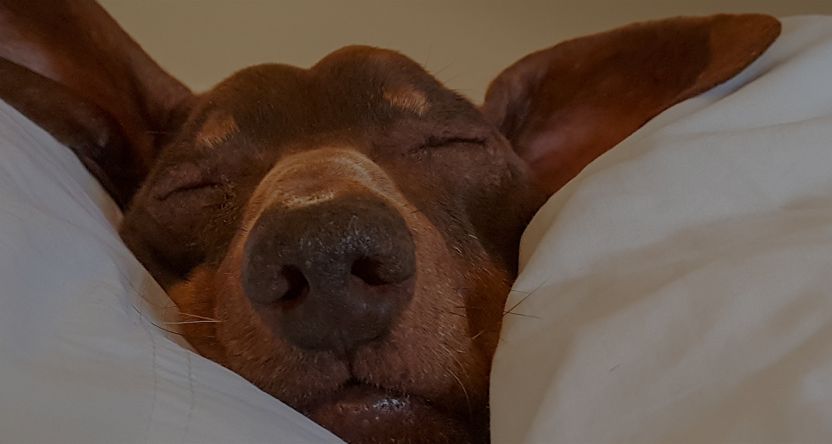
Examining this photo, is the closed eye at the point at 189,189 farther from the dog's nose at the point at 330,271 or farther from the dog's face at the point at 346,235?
the dog's nose at the point at 330,271

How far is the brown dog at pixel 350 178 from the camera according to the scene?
3.16 feet

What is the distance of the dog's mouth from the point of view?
979mm

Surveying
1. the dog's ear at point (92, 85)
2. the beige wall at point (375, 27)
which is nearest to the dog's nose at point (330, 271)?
the dog's ear at point (92, 85)

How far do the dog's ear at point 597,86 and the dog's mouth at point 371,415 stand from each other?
0.70 metres

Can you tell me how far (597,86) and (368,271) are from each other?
87cm

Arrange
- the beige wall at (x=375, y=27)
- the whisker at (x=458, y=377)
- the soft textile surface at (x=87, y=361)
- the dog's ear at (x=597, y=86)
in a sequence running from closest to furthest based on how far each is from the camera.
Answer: the soft textile surface at (x=87, y=361) < the whisker at (x=458, y=377) < the dog's ear at (x=597, y=86) < the beige wall at (x=375, y=27)

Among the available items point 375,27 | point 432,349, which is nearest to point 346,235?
point 432,349

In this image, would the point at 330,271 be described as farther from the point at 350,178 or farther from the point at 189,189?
the point at 189,189

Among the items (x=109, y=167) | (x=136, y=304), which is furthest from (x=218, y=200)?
(x=136, y=304)

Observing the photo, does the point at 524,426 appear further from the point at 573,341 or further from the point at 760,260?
the point at 760,260

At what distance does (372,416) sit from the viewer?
0.98 meters

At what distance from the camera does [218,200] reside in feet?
4.59

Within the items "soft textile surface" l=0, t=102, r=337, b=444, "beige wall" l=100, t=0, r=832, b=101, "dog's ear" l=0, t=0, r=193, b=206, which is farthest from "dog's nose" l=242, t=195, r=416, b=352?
"beige wall" l=100, t=0, r=832, b=101

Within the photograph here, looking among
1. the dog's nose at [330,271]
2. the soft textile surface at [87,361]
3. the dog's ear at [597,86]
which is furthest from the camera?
the dog's ear at [597,86]
